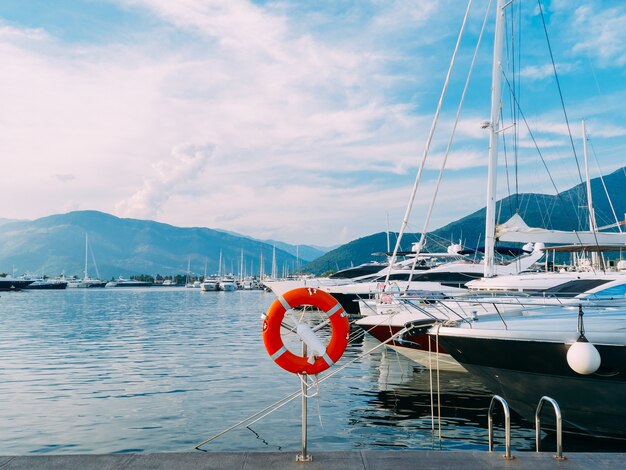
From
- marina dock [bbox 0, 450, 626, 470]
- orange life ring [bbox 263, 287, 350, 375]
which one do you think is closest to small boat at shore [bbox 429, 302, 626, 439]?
marina dock [bbox 0, 450, 626, 470]

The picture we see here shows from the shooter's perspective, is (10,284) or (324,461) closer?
(324,461)

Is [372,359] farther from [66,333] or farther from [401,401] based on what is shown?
[66,333]

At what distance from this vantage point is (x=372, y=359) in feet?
74.6

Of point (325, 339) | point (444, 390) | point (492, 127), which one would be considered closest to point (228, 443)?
point (444, 390)

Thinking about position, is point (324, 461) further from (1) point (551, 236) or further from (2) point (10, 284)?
(2) point (10, 284)

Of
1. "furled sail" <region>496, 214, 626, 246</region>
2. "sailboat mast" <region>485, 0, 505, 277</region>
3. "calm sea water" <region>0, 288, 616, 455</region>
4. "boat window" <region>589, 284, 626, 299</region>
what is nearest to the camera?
"calm sea water" <region>0, 288, 616, 455</region>

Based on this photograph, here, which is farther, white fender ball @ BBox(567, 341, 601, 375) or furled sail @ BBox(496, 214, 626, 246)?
furled sail @ BBox(496, 214, 626, 246)

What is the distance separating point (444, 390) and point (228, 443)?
6784 millimetres

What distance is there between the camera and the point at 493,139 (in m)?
19.8

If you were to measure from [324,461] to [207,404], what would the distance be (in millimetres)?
8676

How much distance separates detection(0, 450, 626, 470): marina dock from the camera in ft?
21.1

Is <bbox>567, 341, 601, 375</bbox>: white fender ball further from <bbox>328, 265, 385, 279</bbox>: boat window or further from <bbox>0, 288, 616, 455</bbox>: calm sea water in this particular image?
<bbox>328, 265, 385, 279</bbox>: boat window

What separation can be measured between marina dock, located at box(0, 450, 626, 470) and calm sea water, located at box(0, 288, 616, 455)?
3.33m

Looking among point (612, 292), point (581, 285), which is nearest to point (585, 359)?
point (612, 292)
